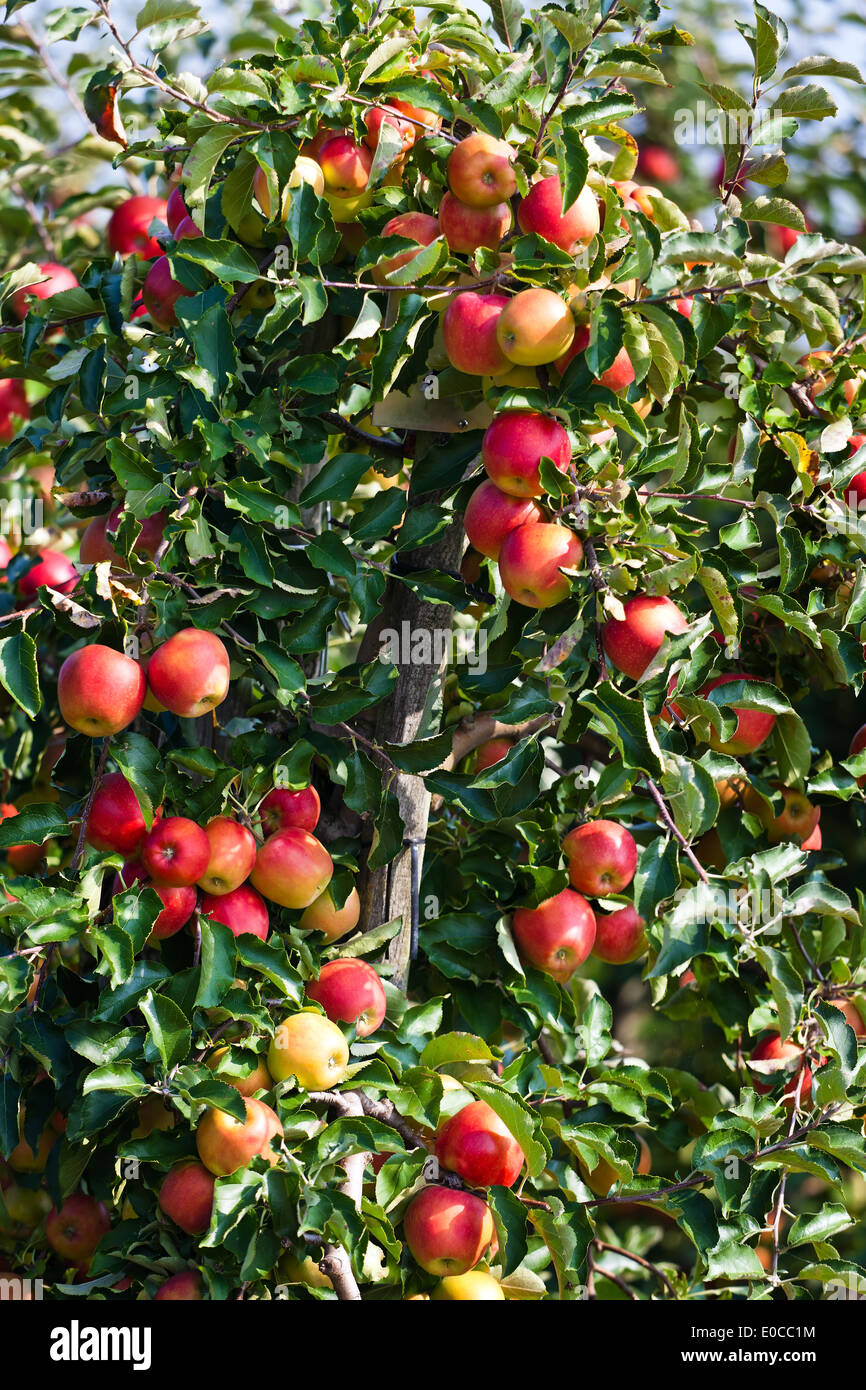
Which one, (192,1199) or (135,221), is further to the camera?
(135,221)

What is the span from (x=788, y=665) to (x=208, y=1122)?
870mm

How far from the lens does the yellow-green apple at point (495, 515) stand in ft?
4.19

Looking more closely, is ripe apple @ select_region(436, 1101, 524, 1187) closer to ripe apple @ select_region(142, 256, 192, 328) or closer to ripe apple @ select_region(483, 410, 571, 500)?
ripe apple @ select_region(483, 410, 571, 500)

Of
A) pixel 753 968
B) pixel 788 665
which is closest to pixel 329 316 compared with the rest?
pixel 788 665

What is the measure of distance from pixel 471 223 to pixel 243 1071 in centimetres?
84

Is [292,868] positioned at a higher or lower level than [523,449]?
lower

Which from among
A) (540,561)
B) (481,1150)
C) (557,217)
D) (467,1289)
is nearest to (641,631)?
(540,561)

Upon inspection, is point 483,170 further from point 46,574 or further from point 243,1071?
point 46,574

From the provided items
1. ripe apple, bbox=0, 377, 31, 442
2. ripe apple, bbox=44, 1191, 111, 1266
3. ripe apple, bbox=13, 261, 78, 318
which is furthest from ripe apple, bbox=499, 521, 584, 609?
ripe apple, bbox=0, 377, 31, 442

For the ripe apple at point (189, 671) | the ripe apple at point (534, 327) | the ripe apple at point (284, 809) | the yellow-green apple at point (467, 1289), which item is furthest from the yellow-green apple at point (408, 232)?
the yellow-green apple at point (467, 1289)

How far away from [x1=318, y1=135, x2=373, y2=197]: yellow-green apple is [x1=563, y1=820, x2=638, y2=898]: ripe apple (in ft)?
2.35

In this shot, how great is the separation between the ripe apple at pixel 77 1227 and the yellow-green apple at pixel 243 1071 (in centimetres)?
31

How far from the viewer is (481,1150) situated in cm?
125

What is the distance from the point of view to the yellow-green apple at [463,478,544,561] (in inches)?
50.3
